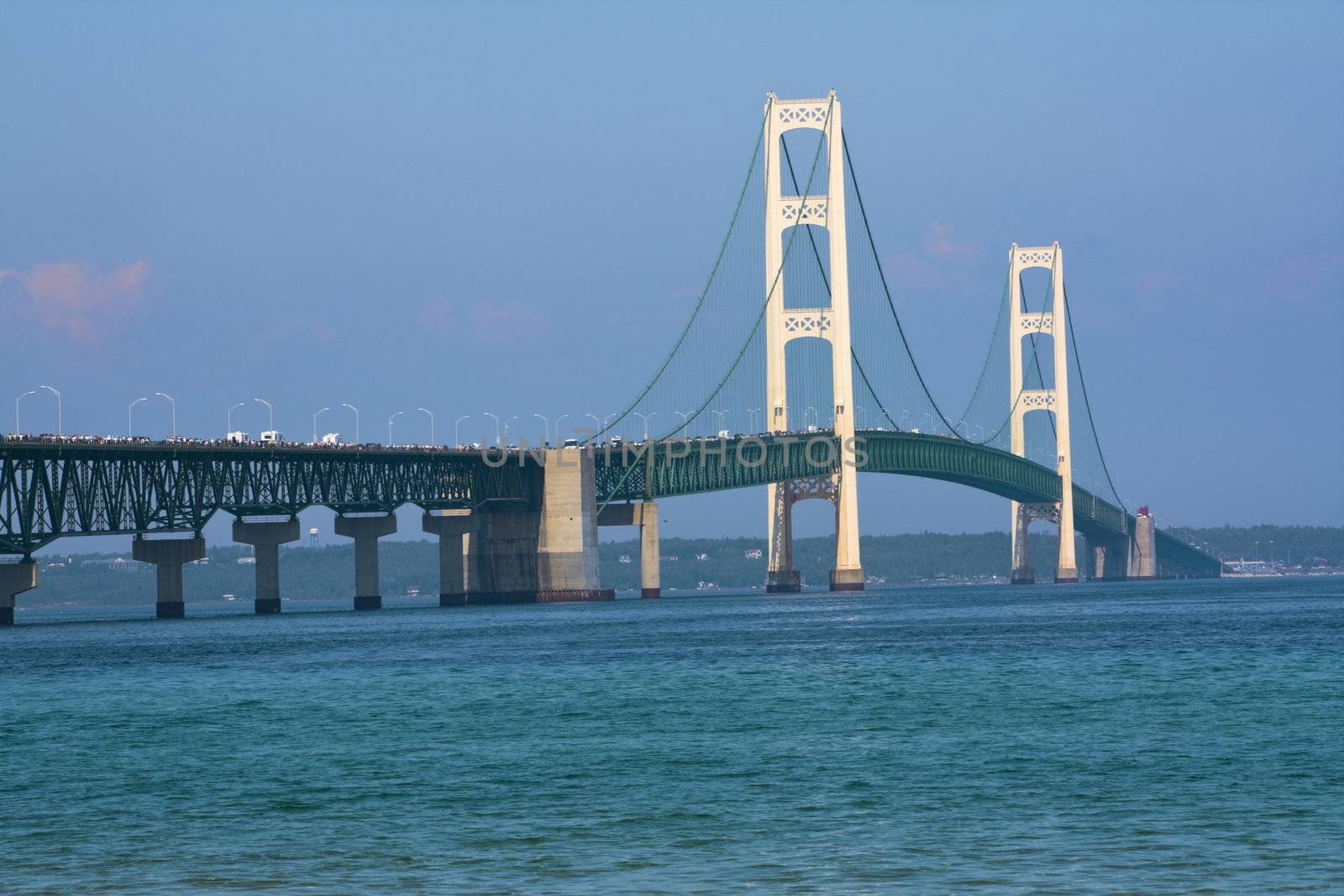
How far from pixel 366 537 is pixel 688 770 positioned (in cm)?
8834

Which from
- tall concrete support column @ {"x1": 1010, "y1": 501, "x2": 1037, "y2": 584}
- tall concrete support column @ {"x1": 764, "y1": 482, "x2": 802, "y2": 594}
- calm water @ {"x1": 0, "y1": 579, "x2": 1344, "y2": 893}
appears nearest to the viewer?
calm water @ {"x1": 0, "y1": 579, "x2": 1344, "y2": 893}

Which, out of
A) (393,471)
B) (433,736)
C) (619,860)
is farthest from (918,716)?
(393,471)

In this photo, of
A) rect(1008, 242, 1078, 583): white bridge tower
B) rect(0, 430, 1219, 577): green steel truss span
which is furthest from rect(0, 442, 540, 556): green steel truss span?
rect(1008, 242, 1078, 583): white bridge tower

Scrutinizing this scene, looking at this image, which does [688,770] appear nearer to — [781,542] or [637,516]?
[637,516]

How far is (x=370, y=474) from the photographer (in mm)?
113562

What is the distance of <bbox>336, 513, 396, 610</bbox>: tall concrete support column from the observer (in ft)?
376

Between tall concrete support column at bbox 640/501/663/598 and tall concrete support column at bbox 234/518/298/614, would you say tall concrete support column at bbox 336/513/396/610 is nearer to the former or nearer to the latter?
tall concrete support column at bbox 234/518/298/614

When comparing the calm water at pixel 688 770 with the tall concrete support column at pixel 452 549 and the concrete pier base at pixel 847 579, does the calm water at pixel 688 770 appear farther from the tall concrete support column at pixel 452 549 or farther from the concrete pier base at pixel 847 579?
the concrete pier base at pixel 847 579

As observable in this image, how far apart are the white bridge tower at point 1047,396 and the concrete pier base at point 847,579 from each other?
45.1 metres

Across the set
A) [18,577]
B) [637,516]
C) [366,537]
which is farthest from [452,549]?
[18,577]

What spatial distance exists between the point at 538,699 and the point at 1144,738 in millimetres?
15913

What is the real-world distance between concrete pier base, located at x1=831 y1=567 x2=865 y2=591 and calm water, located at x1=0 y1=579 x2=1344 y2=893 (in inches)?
2522

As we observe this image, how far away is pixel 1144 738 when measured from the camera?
1271 inches

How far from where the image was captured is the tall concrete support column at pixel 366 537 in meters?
115
